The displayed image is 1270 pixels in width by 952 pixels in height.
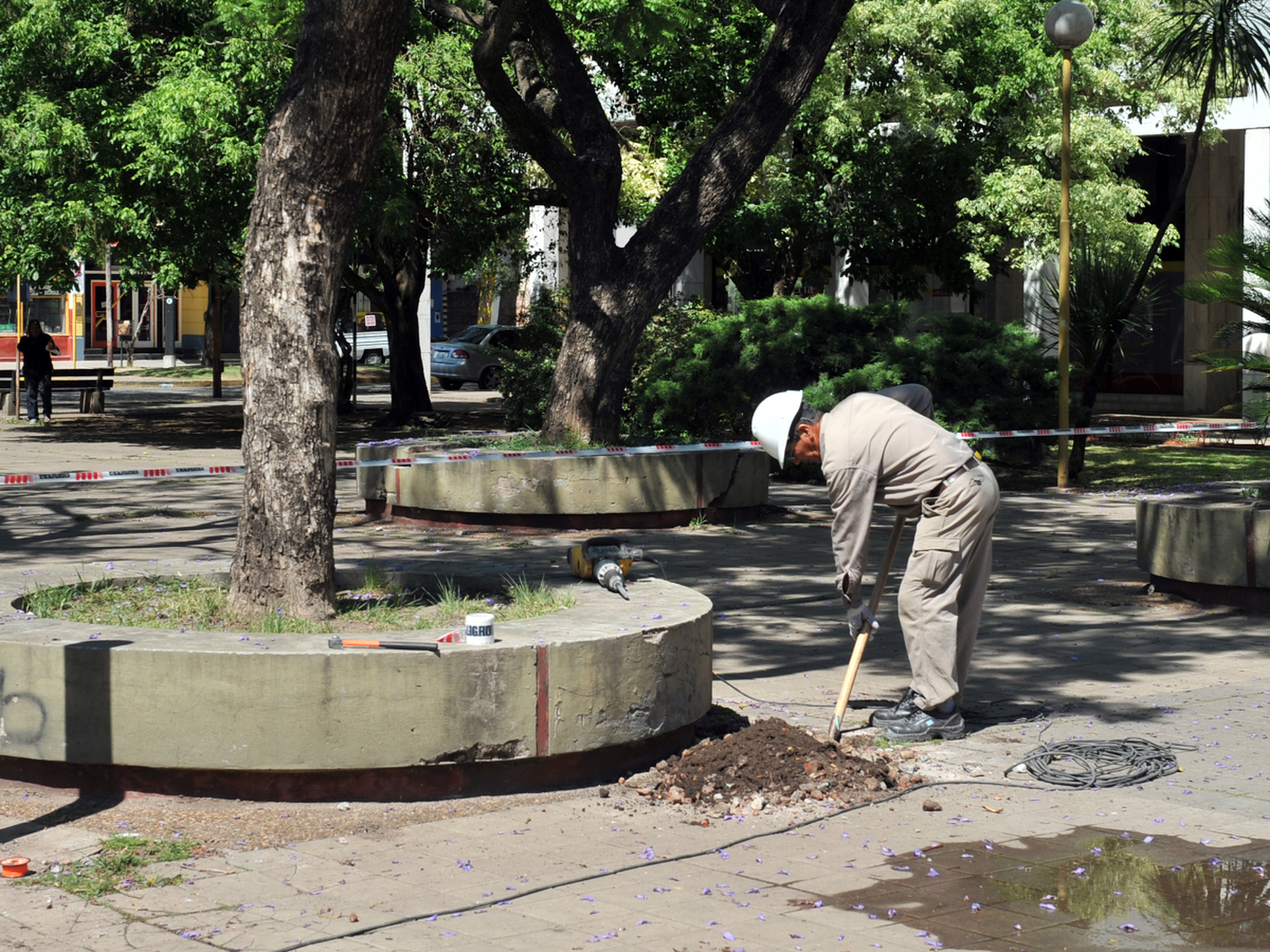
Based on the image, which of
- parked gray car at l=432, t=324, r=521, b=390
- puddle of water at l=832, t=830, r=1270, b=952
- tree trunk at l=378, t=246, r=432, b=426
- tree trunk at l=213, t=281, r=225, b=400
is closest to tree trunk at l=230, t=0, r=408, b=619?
puddle of water at l=832, t=830, r=1270, b=952

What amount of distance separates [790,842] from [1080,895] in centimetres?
98

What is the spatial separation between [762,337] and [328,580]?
11307 millimetres

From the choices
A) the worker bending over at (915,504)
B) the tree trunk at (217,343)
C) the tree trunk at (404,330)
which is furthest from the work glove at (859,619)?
the tree trunk at (217,343)

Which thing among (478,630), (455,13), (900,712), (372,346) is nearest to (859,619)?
(900,712)

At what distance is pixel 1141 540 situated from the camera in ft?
33.0

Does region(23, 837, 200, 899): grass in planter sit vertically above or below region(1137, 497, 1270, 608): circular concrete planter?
below

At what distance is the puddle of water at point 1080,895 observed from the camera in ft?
13.9

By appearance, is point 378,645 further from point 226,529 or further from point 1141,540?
point 226,529

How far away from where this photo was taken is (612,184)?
1406 centimetres

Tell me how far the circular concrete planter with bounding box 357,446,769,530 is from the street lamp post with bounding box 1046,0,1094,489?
4.40 meters

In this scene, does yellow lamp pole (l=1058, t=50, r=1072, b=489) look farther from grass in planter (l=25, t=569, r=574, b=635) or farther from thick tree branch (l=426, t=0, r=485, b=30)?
grass in planter (l=25, t=569, r=574, b=635)

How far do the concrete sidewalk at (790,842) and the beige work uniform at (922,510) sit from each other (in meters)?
0.50

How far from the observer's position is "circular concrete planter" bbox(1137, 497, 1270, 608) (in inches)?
370

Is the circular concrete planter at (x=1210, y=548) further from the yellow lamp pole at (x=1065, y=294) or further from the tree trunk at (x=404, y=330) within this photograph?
the tree trunk at (x=404, y=330)
